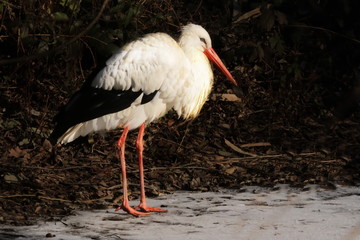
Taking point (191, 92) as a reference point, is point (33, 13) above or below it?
above

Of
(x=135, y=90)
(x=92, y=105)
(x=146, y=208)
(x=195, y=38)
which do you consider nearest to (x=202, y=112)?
(x=195, y=38)

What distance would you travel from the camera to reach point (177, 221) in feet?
13.4

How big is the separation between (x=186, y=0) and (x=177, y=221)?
157 inches

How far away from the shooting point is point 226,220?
4.08 m

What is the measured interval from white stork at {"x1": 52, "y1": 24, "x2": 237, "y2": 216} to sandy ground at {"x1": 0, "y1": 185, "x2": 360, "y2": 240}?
0.41m

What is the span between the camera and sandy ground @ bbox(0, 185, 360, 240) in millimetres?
3711

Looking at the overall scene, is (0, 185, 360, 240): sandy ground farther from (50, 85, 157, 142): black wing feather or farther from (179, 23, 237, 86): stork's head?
(179, 23, 237, 86): stork's head

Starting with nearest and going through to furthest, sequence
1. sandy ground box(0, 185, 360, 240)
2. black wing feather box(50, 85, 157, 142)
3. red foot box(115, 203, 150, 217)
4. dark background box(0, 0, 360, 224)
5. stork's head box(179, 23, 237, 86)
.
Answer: sandy ground box(0, 185, 360, 240) < red foot box(115, 203, 150, 217) < black wing feather box(50, 85, 157, 142) < stork's head box(179, 23, 237, 86) < dark background box(0, 0, 360, 224)

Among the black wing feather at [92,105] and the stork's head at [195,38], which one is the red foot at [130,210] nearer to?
the black wing feather at [92,105]

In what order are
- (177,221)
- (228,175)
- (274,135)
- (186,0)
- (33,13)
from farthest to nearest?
1. (186,0)
2. (274,135)
3. (33,13)
4. (228,175)
5. (177,221)

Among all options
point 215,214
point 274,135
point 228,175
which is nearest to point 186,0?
point 274,135

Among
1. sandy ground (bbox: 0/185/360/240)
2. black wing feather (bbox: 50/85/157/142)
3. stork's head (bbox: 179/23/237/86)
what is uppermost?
stork's head (bbox: 179/23/237/86)

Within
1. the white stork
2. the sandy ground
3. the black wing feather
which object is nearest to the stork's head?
the white stork

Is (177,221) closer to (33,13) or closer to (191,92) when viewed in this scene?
(191,92)
